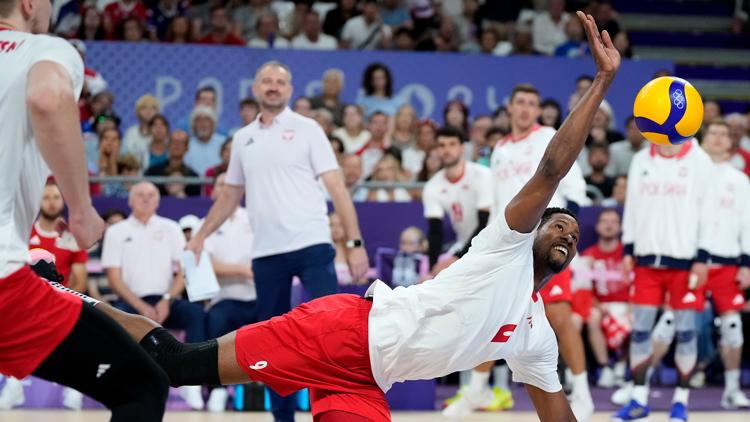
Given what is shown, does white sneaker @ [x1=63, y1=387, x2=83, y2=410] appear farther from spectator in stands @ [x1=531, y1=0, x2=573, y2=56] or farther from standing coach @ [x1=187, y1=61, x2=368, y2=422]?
spectator in stands @ [x1=531, y1=0, x2=573, y2=56]

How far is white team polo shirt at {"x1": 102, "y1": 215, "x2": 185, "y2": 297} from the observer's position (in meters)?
10.3

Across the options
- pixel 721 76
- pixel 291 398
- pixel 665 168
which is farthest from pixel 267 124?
pixel 721 76

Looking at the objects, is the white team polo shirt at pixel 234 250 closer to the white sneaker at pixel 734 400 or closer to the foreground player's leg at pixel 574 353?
the foreground player's leg at pixel 574 353

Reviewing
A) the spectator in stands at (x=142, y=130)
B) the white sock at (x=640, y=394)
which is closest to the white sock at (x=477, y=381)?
the white sock at (x=640, y=394)

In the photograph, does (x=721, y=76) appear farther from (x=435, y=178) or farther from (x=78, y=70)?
(x=78, y=70)

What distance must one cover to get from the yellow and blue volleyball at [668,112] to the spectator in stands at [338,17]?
8.29 metres

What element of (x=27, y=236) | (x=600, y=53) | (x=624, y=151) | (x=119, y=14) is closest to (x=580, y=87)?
(x=624, y=151)

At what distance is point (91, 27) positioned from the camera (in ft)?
44.1

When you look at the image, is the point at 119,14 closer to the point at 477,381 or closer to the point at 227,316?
the point at 227,316

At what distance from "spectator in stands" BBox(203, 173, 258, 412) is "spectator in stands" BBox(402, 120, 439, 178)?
8.14 ft

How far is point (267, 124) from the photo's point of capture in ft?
27.0

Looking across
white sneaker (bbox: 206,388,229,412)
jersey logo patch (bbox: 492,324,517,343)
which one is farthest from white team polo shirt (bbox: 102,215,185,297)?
jersey logo patch (bbox: 492,324,517,343)

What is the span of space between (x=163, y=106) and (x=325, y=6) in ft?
9.79

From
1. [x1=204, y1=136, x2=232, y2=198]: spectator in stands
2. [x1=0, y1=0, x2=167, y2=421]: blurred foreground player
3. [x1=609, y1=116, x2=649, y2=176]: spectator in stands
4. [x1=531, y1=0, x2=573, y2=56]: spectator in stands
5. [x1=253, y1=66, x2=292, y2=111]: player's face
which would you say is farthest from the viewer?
[x1=531, y1=0, x2=573, y2=56]: spectator in stands
